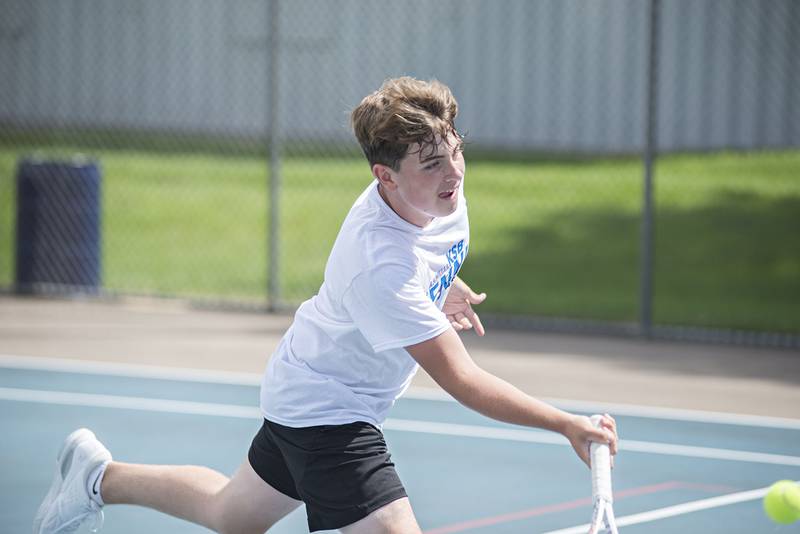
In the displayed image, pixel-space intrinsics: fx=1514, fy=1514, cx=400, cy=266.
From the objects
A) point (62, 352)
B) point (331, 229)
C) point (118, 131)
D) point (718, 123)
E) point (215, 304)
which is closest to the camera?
point (62, 352)

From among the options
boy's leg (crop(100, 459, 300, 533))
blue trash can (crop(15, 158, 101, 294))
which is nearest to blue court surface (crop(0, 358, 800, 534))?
boy's leg (crop(100, 459, 300, 533))

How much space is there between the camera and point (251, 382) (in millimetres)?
9078

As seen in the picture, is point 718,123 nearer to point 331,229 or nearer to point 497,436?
point 331,229

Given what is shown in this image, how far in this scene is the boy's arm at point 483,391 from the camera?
4.07m

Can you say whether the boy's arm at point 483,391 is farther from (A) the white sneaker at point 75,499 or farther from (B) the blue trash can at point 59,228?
(B) the blue trash can at point 59,228

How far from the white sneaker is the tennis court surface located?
0.57 meters

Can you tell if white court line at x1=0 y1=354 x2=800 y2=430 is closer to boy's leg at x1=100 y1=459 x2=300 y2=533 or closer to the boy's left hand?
the boy's left hand

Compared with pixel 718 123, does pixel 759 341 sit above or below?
below

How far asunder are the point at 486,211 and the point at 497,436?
10000 mm

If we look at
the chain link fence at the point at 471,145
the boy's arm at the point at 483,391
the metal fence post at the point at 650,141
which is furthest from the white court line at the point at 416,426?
the boy's arm at the point at 483,391

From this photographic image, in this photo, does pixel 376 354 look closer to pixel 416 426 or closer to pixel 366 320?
pixel 366 320

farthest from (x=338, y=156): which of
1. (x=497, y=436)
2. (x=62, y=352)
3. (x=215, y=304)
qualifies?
(x=497, y=436)

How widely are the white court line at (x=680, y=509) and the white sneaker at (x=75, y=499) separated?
5.93 feet

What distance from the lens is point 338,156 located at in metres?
21.4
